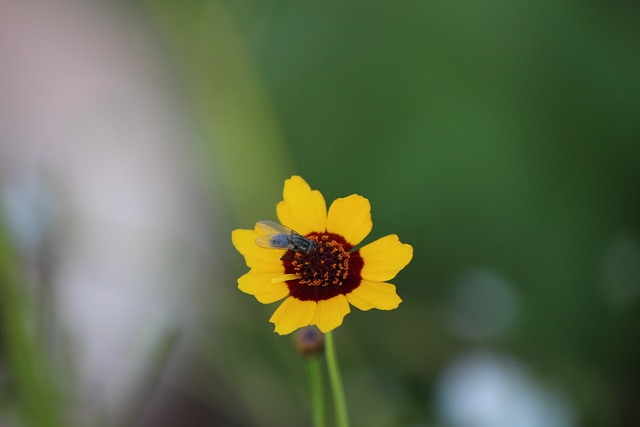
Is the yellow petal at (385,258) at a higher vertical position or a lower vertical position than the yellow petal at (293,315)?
higher

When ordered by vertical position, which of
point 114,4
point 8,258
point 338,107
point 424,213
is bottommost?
point 8,258

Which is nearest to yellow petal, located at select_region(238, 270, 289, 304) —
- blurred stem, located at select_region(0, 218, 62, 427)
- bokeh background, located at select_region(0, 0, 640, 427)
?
blurred stem, located at select_region(0, 218, 62, 427)

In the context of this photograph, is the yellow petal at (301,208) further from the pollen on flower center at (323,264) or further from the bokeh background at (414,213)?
the bokeh background at (414,213)

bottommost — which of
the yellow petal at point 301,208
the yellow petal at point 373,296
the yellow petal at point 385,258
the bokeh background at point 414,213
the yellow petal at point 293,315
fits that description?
the yellow petal at point 293,315

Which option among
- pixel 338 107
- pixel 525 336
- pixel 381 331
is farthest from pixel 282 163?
pixel 525 336

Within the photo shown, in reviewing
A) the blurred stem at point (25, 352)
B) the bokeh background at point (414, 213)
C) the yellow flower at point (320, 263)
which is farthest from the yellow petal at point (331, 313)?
the bokeh background at point (414, 213)

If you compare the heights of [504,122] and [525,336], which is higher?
[504,122]

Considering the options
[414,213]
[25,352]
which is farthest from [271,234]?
[414,213]

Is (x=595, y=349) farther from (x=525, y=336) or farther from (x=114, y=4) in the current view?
(x=114, y=4)
